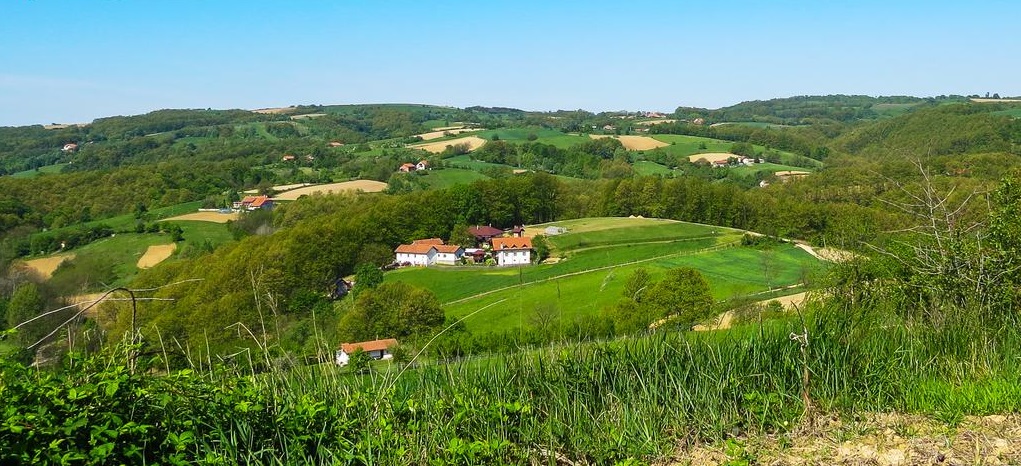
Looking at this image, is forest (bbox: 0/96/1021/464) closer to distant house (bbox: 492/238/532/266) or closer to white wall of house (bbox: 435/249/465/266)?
white wall of house (bbox: 435/249/465/266)

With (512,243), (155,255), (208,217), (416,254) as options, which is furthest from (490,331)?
(208,217)

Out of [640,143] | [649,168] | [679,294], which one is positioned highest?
[640,143]

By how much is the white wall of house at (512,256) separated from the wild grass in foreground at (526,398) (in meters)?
55.7

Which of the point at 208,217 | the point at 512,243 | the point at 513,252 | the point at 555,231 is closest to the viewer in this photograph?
the point at 513,252

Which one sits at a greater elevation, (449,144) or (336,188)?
(449,144)

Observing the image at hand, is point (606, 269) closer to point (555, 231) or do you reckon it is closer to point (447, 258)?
point (555, 231)

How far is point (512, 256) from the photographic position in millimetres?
62312

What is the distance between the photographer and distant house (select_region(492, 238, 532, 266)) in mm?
61325

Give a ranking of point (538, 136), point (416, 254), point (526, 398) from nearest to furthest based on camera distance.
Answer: point (526, 398) < point (416, 254) < point (538, 136)

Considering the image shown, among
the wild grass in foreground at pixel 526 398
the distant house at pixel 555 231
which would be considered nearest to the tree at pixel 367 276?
the distant house at pixel 555 231

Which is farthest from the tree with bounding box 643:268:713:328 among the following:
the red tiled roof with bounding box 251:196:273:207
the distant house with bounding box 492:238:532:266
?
the red tiled roof with bounding box 251:196:273:207

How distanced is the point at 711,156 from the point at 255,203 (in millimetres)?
82232

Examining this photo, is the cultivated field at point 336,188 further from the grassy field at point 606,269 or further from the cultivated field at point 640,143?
the cultivated field at point 640,143

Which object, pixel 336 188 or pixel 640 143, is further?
pixel 640 143
